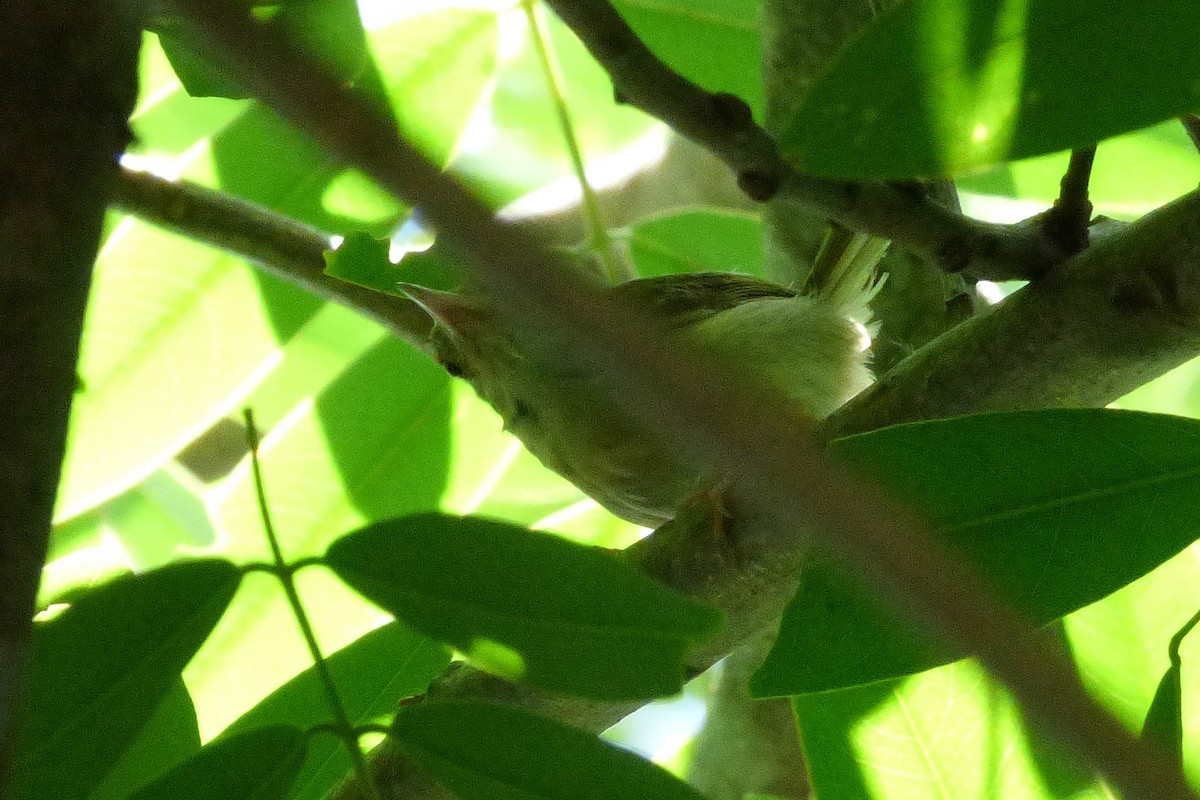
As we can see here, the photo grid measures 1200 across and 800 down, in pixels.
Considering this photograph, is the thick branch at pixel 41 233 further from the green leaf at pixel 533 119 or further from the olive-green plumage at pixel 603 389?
the green leaf at pixel 533 119

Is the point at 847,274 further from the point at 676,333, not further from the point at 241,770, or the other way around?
the point at 241,770

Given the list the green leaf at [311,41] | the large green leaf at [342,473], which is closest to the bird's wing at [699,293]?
the large green leaf at [342,473]

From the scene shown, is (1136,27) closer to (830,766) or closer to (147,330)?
(830,766)

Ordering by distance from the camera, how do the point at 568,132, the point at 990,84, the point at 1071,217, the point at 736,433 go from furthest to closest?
the point at 568,132 < the point at 1071,217 < the point at 990,84 < the point at 736,433

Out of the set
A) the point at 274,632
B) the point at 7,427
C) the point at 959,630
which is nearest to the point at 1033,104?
the point at 959,630

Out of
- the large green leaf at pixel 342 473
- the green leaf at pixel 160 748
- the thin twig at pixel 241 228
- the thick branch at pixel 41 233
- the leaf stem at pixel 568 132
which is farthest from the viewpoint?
the leaf stem at pixel 568 132

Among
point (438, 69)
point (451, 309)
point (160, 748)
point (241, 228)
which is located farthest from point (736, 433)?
point (451, 309)
